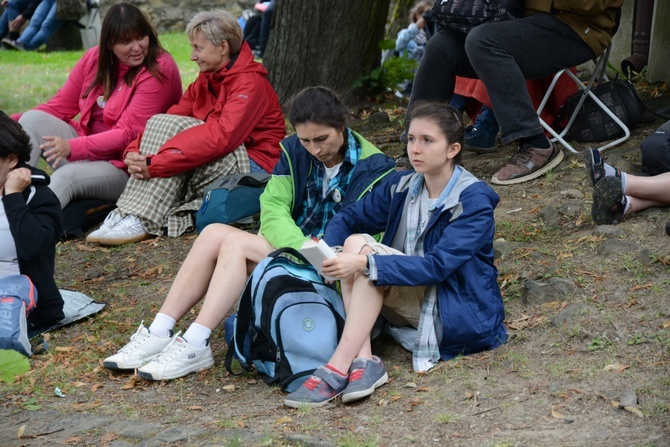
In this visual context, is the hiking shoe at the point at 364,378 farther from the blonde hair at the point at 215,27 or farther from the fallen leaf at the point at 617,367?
the blonde hair at the point at 215,27

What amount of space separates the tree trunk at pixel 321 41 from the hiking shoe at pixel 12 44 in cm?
1079

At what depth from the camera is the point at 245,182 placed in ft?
18.9

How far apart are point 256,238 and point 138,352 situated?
2.47 ft

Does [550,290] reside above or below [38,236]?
below

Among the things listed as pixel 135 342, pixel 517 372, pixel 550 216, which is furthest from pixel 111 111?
pixel 517 372

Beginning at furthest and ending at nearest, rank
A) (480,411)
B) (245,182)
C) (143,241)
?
1. (143,241)
2. (245,182)
3. (480,411)

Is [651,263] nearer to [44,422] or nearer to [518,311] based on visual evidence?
[518,311]

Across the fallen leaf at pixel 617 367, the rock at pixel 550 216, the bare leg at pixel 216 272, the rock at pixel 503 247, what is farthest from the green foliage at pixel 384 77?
the fallen leaf at pixel 617 367

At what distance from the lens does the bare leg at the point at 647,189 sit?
4.79 m

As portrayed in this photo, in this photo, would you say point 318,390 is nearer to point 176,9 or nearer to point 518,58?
point 518,58

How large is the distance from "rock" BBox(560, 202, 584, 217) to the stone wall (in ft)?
47.6

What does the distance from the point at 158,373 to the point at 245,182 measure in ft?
6.35

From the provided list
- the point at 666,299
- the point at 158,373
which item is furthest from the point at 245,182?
the point at 666,299

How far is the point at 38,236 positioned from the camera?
457 centimetres
